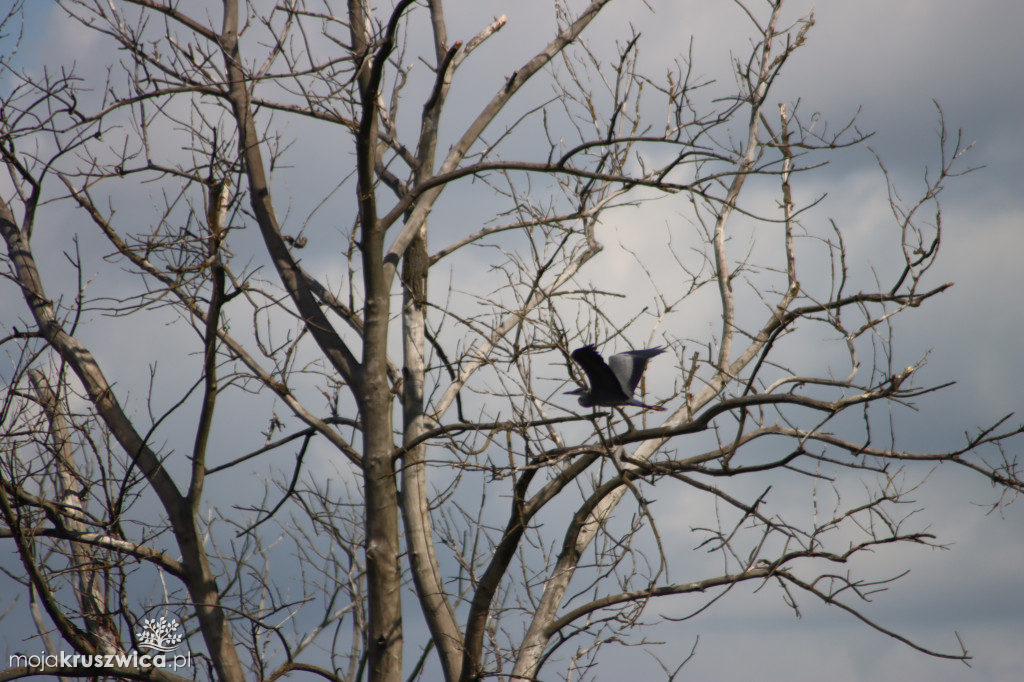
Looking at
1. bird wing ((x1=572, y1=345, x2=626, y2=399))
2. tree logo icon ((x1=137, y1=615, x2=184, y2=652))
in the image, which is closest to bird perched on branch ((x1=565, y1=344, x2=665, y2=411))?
bird wing ((x1=572, y1=345, x2=626, y2=399))

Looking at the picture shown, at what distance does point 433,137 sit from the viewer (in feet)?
22.1

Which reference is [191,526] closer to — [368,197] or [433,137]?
[368,197]

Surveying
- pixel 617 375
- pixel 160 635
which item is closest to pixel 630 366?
pixel 617 375

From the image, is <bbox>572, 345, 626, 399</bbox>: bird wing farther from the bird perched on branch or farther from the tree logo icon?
the tree logo icon

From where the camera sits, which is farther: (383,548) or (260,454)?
(260,454)

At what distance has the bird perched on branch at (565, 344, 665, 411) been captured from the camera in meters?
3.99

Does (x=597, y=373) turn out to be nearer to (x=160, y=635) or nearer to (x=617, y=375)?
(x=617, y=375)

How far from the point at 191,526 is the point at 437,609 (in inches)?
74.5

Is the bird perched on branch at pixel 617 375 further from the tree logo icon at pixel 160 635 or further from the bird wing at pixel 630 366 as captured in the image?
the tree logo icon at pixel 160 635

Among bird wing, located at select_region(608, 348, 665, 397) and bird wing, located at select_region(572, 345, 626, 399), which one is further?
bird wing, located at select_region(608, 348, 665, 397)

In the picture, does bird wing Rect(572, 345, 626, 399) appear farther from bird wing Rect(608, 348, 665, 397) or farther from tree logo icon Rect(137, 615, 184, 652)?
tree logo icon Rect(137, 615, 184, 652)

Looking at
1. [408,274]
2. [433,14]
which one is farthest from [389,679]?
[433,14]

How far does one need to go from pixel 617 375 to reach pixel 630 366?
0.08 m

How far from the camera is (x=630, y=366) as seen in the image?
4039 millimetres
